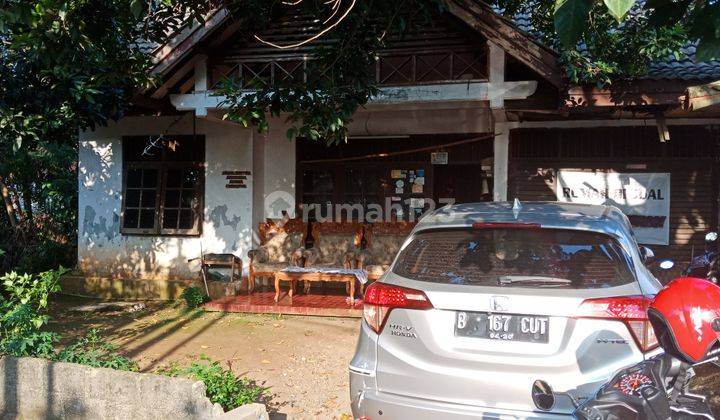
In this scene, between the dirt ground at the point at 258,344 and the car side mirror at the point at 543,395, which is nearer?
the car side mirror at the point at 543,395

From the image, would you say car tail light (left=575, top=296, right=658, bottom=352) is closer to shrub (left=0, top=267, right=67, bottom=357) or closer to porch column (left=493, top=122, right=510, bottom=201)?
shrub (left=0, top=267, right=67, bottom=357)

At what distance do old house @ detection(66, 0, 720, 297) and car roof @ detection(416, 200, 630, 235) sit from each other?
8.93 ft

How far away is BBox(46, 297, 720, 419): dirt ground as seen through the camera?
4605 mm


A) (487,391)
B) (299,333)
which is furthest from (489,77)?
(487,391)

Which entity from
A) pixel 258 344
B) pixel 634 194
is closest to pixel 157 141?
pixel 258 344

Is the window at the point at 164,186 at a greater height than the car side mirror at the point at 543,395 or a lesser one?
greater

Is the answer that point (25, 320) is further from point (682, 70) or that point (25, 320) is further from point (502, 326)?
point (682, 70)

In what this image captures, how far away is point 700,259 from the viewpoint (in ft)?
21.8

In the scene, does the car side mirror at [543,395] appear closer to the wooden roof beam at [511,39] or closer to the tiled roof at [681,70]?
the wooden roof beam at [511,39]

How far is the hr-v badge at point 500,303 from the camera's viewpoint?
264cm

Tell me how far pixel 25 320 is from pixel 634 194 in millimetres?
7343

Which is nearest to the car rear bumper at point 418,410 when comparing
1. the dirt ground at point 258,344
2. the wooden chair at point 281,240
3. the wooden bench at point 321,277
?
the dirt ground at point 258,344

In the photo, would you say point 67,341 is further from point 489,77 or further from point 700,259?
point 700,259

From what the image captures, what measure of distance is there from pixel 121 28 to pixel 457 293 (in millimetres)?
5762
